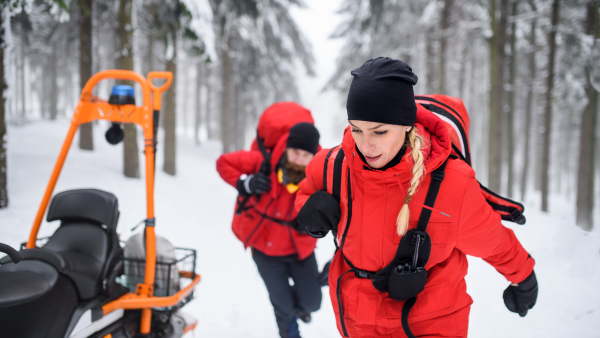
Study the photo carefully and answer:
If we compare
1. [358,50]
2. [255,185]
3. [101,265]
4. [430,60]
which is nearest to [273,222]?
[255,185]

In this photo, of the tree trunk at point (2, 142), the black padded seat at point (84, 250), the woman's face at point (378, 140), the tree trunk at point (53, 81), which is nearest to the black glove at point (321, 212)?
the woman's face at point (378, 140)

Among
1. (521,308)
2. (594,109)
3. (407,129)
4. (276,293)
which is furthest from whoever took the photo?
(594,109)

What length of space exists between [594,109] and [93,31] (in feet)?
43.4

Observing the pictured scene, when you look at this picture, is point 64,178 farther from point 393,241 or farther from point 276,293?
point 393,241

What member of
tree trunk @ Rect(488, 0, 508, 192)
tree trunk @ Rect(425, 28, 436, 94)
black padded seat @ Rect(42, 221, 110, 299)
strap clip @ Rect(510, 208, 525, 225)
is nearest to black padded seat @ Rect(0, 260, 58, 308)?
black padded seat @ Rect(42, 221, 110, 299)

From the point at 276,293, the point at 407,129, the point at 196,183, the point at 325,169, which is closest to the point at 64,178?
the point at 196,183

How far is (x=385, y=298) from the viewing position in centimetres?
180

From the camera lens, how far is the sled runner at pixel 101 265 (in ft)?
7.49

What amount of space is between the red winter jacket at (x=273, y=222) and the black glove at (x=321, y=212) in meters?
1.27

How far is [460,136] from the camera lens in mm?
1979

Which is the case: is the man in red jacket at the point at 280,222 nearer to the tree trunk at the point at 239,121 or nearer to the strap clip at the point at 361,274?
the strap clip at the point at 361,274

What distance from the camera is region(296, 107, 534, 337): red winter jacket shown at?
1.69 metres

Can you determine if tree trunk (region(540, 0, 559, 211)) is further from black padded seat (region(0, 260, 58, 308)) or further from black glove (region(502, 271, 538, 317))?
black padded seat (region(0, 260, 58, 308))

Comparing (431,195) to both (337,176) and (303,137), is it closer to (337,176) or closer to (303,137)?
(337,176)
